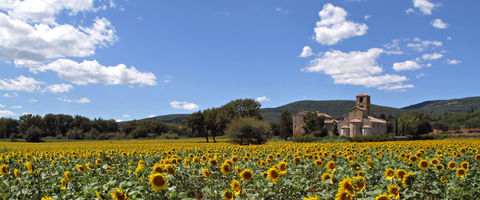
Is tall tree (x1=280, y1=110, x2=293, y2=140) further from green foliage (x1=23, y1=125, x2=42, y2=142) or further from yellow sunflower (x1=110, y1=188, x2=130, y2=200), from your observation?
yellow sunflower (x1=110, y1=188, x2=130, y2=200)

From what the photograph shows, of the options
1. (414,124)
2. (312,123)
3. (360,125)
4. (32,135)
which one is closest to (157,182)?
(32,135)

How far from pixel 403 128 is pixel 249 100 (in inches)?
1431

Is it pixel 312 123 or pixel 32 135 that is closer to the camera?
pixel 32 135

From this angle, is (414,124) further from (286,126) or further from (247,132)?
(247,132)

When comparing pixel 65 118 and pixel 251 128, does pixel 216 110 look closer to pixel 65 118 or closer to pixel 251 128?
pixel 251 128

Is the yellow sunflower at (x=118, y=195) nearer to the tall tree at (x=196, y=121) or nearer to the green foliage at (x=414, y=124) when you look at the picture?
the tall tree at (x=196, y=121)

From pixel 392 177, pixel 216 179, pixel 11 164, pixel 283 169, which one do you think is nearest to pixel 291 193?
pixel 283 169

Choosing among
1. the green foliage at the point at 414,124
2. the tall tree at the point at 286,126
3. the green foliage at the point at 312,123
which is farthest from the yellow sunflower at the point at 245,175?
the tall tree at the point at 286,126

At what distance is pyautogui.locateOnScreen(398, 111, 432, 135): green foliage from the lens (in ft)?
232

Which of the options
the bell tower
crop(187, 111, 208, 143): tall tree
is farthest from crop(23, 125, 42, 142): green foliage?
the bell tower

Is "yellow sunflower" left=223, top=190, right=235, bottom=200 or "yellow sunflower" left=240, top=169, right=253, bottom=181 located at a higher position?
"yellow sunflower" left=240, top=169, right=253, bottom=181

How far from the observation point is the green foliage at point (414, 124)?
232ft

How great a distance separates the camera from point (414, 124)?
77.1m

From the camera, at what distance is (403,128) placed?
69.9 metres
